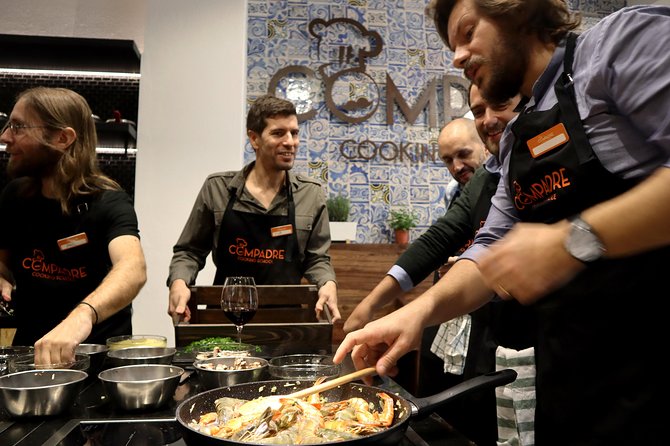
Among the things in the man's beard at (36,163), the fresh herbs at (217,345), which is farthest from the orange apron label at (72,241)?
the fresh herbs at (217,345)

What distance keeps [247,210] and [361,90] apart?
9.44 feet

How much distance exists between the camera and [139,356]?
53.7 inches

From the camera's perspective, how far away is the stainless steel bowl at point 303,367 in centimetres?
114

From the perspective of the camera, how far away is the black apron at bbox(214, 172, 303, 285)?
2717 mm

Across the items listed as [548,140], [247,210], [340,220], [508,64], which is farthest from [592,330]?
[340,220]

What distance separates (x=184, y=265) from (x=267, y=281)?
418 mm

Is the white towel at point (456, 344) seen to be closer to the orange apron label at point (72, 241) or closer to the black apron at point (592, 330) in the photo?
the black apron at point (592, 330)

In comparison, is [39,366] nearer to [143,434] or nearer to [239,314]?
[143,434]

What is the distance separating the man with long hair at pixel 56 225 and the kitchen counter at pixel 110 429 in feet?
2.92

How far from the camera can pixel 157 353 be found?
138 cm

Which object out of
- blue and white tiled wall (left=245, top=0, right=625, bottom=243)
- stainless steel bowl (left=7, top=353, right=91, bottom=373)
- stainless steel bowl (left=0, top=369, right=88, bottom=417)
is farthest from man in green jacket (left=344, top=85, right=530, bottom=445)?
blue and white tiled wall (left=245, top=0, right=625, bottom=243)

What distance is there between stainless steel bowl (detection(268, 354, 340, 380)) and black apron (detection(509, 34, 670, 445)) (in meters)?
0.48

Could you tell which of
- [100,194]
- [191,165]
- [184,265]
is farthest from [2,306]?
[191,165]

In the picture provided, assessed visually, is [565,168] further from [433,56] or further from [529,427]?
[433,56]
